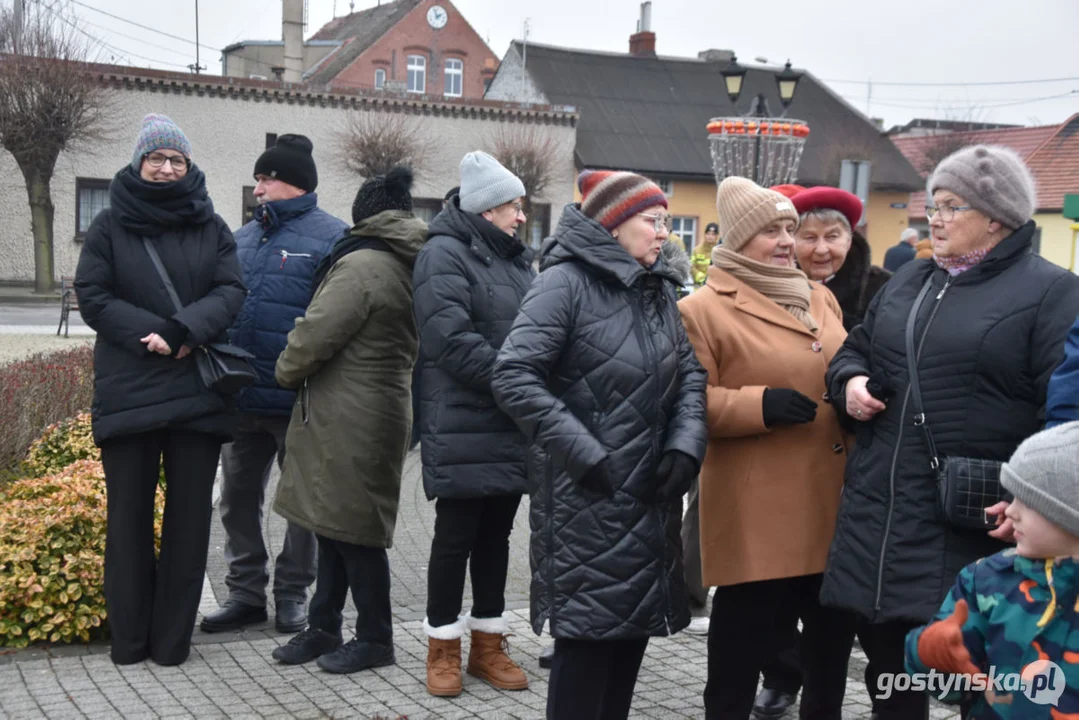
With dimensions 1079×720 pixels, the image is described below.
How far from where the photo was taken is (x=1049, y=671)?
9.44 ft

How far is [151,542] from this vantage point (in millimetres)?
5297

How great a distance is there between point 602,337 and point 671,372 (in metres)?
0.27

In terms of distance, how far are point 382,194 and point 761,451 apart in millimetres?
2115

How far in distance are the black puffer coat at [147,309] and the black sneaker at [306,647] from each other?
0.94 metres

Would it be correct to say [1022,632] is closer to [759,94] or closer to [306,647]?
[306,647]

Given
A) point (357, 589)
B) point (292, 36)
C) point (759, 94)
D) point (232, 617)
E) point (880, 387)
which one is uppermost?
point (292, 36)

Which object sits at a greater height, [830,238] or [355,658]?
[830,238]

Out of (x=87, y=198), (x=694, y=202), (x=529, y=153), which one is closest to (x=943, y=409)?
(x=87, y=198)

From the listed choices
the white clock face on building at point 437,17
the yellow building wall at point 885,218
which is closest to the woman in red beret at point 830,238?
the yellow building wall at point 885,218

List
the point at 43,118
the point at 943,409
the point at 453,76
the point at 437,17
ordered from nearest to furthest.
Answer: the point at 943,409
the point at 43,118
the point at 437,17
the point at 453,76

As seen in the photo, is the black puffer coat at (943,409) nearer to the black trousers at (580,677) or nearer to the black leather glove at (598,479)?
the black trousers at (580,677)

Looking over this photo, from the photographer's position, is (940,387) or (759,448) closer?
(940,387)

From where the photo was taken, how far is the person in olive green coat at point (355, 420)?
5.09 m

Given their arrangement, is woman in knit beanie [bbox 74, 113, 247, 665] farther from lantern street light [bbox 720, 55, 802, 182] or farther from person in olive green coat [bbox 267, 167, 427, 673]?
lantern street light [bbox 720, 55, 802, 182]
